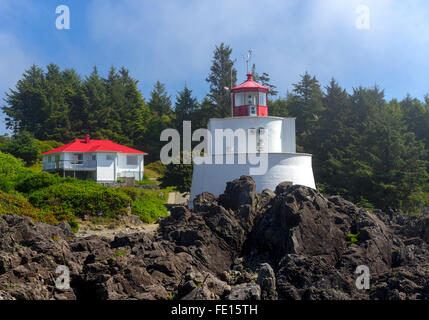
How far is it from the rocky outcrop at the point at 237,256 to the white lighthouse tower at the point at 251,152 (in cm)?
384

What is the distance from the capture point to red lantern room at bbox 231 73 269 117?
24719 millimetres

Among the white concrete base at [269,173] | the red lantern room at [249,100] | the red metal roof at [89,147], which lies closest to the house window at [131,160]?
the red metal roof at [89,147]

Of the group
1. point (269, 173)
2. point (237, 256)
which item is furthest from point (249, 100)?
point (237, 256)

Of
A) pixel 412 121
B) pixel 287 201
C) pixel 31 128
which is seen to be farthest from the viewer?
pixel 31 128

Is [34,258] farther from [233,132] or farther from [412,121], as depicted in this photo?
[412,121]

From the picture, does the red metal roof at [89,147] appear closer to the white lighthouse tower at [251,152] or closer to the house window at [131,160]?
the house window at [131,160]

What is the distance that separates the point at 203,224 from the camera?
1493cm

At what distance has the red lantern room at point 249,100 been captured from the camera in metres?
24.7

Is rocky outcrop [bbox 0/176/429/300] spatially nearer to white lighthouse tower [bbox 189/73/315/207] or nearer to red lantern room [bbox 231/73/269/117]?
white lighthouse tower [bbox 189/73/315/207]

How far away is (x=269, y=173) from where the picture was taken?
21.9 m

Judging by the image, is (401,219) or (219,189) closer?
(401,219)

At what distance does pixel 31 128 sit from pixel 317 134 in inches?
1166
